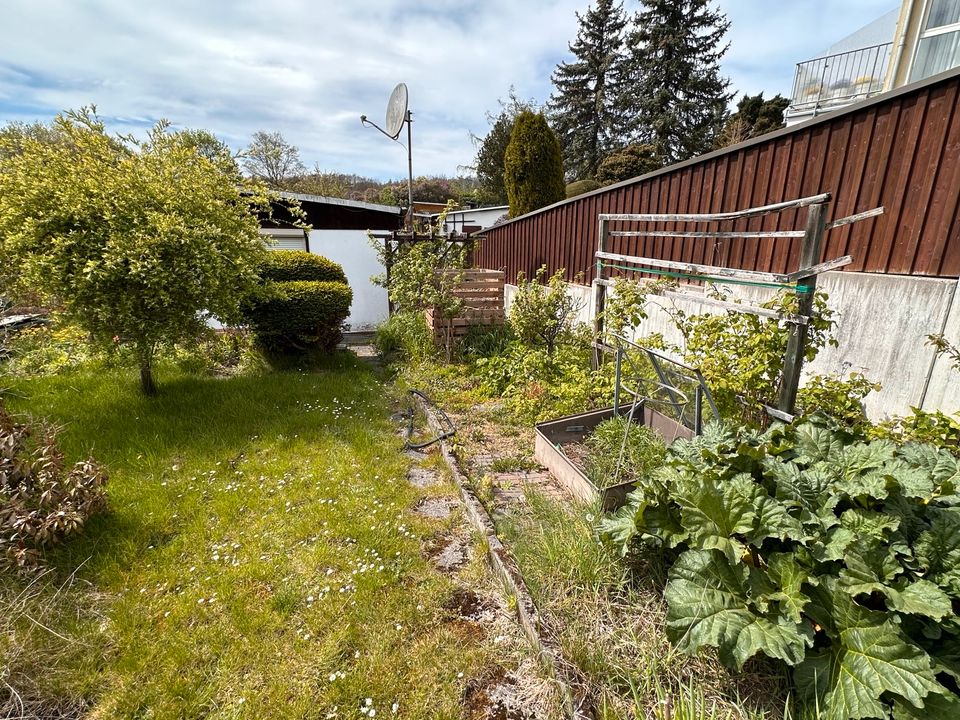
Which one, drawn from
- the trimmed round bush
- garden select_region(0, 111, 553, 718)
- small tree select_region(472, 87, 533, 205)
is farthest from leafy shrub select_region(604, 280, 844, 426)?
small tree select_region(472, 87, 533, 205)

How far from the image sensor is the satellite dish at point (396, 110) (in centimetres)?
862

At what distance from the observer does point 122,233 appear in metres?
4.22

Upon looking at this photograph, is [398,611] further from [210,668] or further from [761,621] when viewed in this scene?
[761,621]

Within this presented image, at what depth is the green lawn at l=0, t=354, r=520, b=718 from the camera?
6.24 feet

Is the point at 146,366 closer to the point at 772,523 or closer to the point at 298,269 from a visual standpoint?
the point at 298,269

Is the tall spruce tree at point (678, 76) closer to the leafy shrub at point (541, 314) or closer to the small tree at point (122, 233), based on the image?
the leafy shrub at point (541, 314)

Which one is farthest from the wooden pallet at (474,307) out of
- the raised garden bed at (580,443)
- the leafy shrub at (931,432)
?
the leafy shrub at (931,432)

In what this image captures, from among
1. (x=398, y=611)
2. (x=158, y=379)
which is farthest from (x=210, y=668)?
(x=158, y=379)

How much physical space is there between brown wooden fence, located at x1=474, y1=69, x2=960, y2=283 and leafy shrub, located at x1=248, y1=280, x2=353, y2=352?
4.39 m

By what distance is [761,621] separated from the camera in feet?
5.48

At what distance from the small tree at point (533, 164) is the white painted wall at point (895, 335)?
9.77 metres

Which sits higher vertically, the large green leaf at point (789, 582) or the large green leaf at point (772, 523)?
the large green leaf at point (772, 523)

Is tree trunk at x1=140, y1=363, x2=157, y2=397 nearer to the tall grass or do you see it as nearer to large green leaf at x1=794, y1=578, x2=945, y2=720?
the tall grass

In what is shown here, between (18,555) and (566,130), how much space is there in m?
27.9
